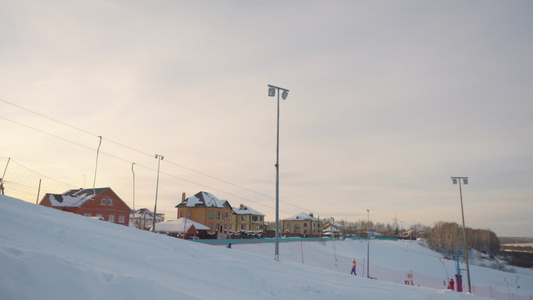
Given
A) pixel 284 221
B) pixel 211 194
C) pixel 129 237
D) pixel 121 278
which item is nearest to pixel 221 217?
pixel 211 194

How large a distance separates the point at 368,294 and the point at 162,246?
307 inches

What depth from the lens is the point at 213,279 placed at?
9781 mm

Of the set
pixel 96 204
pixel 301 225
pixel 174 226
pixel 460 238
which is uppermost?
pixel 96 204

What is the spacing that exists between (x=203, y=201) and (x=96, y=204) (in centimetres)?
2462

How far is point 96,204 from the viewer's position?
5178 cm

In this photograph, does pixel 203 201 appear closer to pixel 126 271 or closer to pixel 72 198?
pixel 72 198

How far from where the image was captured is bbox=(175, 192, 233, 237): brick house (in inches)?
2788

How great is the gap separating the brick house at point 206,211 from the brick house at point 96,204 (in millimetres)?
17415

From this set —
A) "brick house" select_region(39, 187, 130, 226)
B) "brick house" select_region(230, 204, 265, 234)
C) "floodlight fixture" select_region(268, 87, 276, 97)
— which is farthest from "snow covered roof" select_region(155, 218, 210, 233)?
"floodlight fixture" select_region(268, 87, 276, 97)

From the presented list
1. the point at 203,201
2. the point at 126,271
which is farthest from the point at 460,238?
the point at 126,271

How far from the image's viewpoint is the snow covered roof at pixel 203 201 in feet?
236

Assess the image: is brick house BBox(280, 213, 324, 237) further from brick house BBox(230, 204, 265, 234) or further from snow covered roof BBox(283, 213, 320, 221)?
brick house BBox(230, 204, 265, 234)

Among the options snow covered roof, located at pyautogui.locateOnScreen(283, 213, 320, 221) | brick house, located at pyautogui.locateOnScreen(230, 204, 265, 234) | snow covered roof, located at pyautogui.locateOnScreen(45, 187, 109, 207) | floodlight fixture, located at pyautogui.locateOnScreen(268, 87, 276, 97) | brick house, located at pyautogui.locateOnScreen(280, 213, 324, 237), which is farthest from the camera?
snow covered roof, located at pyautogui.locateOnScreen(283, 213, 320, 221)

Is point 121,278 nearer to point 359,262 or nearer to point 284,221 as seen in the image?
A: point 359,262
